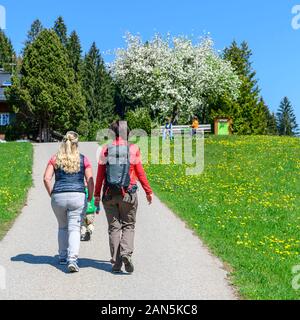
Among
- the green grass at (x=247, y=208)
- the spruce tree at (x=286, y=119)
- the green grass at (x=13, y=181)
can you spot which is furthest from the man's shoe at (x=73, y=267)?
the spruce tree at (x=286, y=119)

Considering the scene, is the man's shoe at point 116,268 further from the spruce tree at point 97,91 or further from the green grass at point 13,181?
the spruce tree at point 97,91

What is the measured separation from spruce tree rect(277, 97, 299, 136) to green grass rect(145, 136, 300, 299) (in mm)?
127858

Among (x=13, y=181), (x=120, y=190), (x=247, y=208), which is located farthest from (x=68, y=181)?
(x=13, y=181)

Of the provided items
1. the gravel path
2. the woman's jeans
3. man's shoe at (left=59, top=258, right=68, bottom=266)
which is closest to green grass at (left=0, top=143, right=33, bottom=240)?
the gravel path

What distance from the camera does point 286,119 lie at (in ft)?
519

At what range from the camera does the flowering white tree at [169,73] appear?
46.5 metres

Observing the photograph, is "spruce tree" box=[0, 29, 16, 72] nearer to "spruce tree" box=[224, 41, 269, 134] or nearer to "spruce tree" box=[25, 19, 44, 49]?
"spruce tree" box=[25, 19, 44, 49]

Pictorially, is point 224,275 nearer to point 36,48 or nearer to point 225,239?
point 225,239

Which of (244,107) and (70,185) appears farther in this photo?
(244,107)

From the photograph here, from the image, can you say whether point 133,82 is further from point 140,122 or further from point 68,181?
point 68,181

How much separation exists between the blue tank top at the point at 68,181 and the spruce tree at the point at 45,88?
1506 inches

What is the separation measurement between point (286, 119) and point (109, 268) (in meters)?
155

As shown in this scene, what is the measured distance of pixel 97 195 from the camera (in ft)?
28.4
